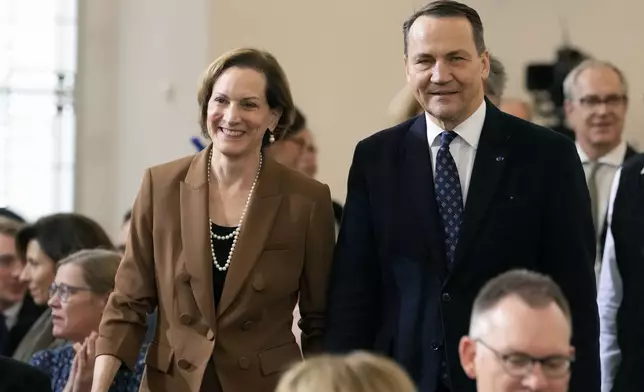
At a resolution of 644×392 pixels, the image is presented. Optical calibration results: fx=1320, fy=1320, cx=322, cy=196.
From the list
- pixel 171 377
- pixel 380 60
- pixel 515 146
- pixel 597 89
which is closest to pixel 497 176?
pixel 515 146

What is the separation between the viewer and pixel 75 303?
431cm

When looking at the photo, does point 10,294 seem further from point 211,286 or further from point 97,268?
point 211,286

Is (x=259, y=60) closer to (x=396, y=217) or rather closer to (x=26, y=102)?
(x=396, y=217)

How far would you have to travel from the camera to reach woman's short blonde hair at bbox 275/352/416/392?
2219 millimetres

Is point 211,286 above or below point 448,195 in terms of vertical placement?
below

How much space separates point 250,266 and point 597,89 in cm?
246

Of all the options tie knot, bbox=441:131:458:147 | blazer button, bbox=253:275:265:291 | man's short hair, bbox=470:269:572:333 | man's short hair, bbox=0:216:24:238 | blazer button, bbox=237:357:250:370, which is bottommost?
man's short hair, bbox=0:216:24:238

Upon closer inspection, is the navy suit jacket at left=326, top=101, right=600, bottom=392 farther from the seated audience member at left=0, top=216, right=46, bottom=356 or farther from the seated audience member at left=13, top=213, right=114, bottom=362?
the seated audience member at left=0, top=216, right=46, bottom=356

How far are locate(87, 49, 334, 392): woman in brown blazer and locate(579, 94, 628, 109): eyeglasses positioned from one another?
2191mm

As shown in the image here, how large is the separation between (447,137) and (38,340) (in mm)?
2287

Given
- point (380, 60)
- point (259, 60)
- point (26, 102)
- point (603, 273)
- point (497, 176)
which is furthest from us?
point (26, 102)

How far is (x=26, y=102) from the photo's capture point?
788 cm

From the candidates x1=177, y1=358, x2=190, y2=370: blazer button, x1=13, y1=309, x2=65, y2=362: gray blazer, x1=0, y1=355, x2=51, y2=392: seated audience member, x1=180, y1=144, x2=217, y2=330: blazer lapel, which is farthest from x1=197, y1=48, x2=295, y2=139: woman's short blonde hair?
x1=13, y1=309, x2=65, y2=362: gray blazer

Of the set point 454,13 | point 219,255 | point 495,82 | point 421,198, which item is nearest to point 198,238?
point 219,255
